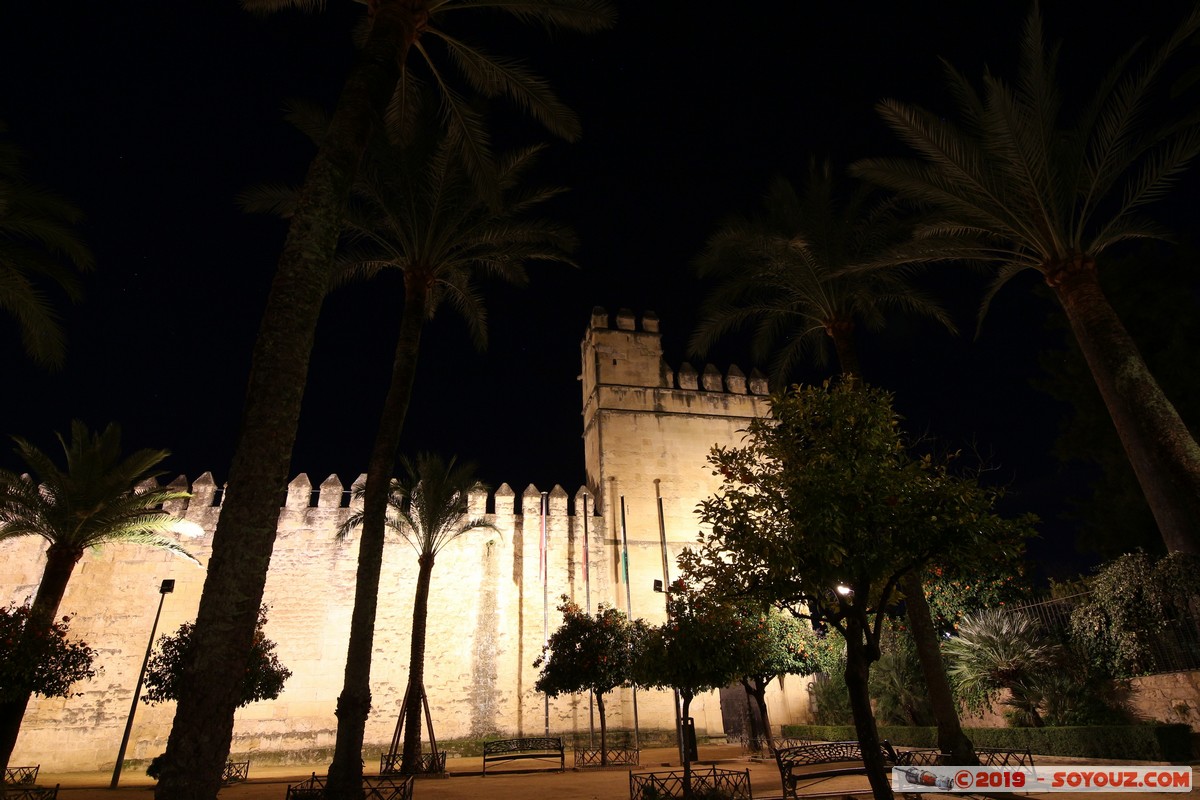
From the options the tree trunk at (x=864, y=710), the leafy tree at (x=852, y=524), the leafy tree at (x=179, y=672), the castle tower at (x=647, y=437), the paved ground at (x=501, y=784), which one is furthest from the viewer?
the castle tower at (x=647, y=437)

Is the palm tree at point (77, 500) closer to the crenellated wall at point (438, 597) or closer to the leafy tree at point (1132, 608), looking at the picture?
the crenellated wall at point (438, 597)

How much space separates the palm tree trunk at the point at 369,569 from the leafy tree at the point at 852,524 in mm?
4751

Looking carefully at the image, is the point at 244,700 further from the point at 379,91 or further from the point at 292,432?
the point at 379,91

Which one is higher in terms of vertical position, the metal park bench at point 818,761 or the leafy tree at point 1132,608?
the leafy tree at point 1132,608

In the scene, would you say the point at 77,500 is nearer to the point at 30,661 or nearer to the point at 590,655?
the point at 30,661

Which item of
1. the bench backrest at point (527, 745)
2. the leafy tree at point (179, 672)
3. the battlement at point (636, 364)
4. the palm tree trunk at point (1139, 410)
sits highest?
the battlement at point (636, 364)

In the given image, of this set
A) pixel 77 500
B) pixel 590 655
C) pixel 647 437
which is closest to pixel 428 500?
pixel 590 655

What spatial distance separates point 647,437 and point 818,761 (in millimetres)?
16221

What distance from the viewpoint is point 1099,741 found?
10.3m

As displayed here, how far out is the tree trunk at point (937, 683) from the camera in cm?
915

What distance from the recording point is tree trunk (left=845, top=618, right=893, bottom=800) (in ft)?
21.6

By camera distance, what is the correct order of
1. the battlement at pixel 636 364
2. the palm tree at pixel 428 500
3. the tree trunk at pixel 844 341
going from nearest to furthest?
the tree trunk at pixel 844 341, the palm tree at pixel 428 500, the battlement at pixel 636 364

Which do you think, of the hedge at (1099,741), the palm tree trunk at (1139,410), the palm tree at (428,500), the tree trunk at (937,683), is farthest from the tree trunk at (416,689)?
the palm tree trunk at (1139,410)

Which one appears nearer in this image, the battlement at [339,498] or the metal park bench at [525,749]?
the metal park bench at [525,749]
